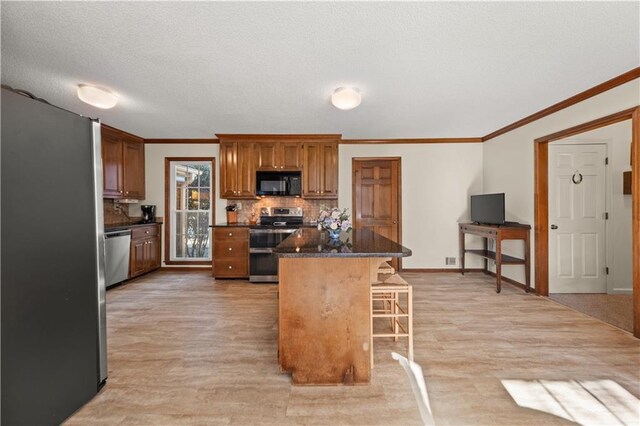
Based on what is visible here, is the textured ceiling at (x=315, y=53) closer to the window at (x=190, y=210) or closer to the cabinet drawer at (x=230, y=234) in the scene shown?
the window at (x=190, y=210)

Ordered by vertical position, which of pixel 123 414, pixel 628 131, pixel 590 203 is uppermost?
pixel 628 131

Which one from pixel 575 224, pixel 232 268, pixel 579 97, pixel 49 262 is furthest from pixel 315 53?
pixel 575 224

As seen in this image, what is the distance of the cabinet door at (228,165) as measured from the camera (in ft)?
15.5

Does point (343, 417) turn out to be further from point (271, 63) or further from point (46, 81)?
point (46, 81)

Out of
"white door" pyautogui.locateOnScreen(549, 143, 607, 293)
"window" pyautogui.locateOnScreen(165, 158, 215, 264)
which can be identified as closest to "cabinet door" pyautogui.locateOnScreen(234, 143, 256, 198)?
"window" pyautogui.locateOnScreen(165, 158, 215, 264)

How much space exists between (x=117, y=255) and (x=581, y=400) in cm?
512

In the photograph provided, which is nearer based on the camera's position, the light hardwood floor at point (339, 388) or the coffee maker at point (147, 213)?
the light hardwood floor at point (339, 388)

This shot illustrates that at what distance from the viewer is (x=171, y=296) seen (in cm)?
371

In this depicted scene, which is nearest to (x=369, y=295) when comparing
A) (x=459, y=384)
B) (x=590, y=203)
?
(x=459, y=384)

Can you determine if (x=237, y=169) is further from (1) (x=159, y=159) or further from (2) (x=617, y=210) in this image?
(2) (x=617, y=210)

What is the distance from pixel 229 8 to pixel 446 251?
15.7 ft

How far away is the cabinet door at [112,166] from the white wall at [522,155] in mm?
6181

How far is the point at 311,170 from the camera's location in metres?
4.75

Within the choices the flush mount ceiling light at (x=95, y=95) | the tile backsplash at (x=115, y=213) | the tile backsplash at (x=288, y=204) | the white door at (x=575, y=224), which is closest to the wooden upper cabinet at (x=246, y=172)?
the tile backsplash at (x=288, y=204)
